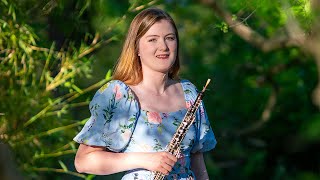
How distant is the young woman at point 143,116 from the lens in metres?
3.53

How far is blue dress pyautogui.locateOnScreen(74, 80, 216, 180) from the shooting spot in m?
3.54

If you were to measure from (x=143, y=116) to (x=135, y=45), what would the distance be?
0.90 ft

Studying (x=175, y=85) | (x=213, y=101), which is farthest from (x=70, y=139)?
(x=213, y=101)

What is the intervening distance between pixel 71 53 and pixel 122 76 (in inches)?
127

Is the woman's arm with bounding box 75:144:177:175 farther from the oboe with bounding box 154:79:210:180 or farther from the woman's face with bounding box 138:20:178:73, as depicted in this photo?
the woman's face with bounding box 138:20:178:73

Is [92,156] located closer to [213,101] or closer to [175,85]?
[175,85]

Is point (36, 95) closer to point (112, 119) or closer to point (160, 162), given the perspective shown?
point (112, 119)

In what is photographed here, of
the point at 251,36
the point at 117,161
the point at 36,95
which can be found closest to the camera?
the point at 117,161

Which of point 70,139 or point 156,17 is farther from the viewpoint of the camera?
point 70,139

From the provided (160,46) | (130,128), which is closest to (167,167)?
(130,128)

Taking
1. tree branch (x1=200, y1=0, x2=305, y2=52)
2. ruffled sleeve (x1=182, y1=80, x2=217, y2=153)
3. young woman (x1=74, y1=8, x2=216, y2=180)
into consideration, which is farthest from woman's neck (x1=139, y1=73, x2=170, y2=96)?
tree branch (x1=200, y1=0, x2=305, y2=52)

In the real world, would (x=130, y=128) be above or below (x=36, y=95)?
below

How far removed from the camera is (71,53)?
6.86 metres

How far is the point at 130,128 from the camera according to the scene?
11.6 feet
